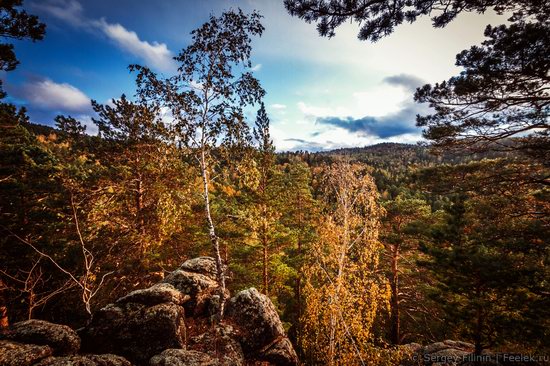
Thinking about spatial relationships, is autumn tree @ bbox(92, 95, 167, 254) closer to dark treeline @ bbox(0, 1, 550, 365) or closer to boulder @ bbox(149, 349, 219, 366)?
dark treeline @ bbox(0, 1, 550, 365)

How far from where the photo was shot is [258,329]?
31.7ft

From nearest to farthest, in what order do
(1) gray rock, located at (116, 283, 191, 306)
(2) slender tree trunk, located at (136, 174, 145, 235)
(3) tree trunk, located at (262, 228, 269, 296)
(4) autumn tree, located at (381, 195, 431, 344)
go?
1. (1) gray rock, located at (116, 283, 191, 306)
2. (2) slender tree trunk, located at (136, 174, 145, 235)
3. (3) tree trunk, located at (262, 228, 269, 296)
4. (4) autumn tree, located at (381, 195, 431, 344)

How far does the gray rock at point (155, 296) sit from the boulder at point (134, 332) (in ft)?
1.77

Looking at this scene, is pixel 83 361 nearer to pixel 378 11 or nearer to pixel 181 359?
pixel 181 359

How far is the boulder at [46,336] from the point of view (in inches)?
252

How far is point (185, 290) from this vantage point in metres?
11.5

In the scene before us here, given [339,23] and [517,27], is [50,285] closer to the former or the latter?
[339,23]

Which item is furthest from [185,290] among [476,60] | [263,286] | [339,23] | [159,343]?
[476,60]


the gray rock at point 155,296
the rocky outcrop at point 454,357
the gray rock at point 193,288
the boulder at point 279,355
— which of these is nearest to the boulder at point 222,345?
the boulder at point 279,355

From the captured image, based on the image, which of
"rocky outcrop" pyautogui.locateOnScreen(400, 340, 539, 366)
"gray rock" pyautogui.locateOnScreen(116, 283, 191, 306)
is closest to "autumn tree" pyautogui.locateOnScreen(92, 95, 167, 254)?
"gray rock" pyautogui.locateOnScreen(116, 283, 191, 306)

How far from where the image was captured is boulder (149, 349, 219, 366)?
251 inches

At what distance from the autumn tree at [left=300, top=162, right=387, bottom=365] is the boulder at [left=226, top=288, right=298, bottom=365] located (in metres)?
0.92

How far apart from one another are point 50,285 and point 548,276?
23.3 meters

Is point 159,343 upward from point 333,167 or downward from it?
downward
